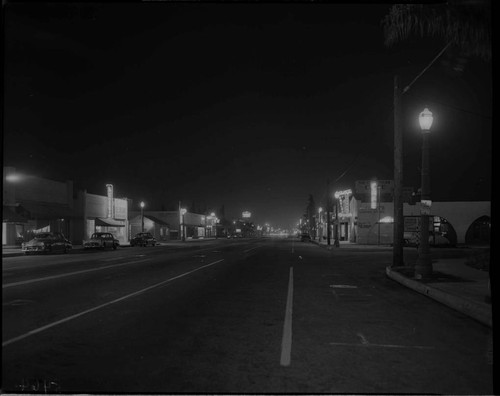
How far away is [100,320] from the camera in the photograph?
968 cm

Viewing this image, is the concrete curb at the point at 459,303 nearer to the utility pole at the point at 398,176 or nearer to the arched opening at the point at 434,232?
the utility pole at the point at 398,176

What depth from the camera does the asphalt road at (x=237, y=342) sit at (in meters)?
6.01

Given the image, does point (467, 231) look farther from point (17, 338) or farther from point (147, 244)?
point (17, 338)

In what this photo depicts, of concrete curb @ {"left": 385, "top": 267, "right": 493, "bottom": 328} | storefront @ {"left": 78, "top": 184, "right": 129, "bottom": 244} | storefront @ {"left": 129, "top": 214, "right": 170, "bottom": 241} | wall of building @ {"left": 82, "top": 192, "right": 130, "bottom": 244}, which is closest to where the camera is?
concrete curb @ {"left": 385, "top": 267, "right": 493, "bottom": 328}

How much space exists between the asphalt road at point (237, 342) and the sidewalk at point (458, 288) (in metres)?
0.31

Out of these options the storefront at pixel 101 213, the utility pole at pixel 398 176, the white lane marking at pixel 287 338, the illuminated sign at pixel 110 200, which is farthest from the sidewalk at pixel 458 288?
the illuminated sign at pixel 110 200

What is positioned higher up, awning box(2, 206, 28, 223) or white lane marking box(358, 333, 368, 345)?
awning box(2, 206, 28, 223)

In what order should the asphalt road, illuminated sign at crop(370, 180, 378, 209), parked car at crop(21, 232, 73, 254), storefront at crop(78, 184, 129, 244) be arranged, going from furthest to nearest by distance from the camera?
storefront at crop(78, 184, 129, 244) < illuminated sign at crop(370, 180, 378, 209) < parked car at crop(21, 232, 73, 254) < the asphalt road

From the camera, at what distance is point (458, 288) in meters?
13.6

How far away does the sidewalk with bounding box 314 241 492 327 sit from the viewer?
10570 millimetres

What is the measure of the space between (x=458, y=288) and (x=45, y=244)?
32.4 meters

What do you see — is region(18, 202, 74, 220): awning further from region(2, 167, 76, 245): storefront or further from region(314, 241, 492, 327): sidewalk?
region(314, 241, 492, 327): sidewalk

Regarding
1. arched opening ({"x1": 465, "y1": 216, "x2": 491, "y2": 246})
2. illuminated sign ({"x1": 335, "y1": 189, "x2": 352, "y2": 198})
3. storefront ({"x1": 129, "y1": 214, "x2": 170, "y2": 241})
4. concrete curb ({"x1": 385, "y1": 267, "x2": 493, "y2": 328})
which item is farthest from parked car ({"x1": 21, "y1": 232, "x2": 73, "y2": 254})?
arched opening ({"x1": 465, "y1": 216, "x2": 491, "y2": 246})

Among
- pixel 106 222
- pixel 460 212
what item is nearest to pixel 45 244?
pixel 106 222
